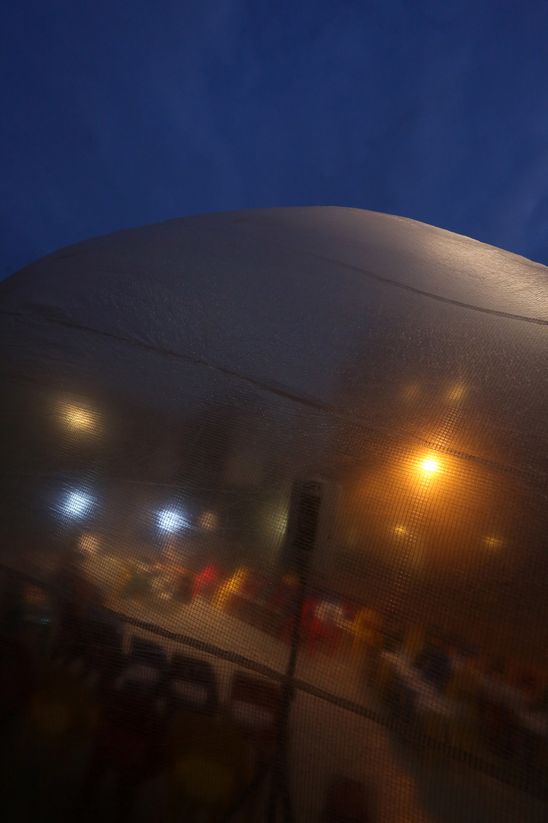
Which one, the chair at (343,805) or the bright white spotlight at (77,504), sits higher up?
the bright white spotlight at (77,504)

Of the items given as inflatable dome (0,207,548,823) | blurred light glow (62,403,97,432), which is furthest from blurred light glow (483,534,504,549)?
blurred light glow (62,403,97,432)

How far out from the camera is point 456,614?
0.94m

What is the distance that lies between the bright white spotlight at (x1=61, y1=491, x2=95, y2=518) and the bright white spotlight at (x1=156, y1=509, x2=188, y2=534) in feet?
0.53

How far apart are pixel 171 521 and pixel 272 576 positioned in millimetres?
242

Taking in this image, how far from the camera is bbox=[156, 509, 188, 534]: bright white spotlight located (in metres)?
1.04

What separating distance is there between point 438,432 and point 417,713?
0.57m

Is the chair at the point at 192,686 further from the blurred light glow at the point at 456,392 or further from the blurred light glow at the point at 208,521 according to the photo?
the blurred light glow at the point at 456,392

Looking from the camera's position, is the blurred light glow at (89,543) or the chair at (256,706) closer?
the chair at (256,706)

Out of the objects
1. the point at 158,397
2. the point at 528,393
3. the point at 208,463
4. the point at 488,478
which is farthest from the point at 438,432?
the point at 158,397

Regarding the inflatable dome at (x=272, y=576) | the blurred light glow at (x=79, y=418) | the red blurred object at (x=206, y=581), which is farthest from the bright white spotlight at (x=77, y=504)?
the red blurred object at (x=206, y=581)

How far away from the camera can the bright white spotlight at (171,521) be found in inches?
41.1

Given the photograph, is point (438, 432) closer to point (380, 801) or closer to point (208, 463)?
point (208, 463)

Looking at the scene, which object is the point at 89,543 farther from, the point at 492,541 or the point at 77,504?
the point at 492,541

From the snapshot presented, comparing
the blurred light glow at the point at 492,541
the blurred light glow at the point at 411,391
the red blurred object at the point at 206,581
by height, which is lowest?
the red blurred object at the point at 206,581
